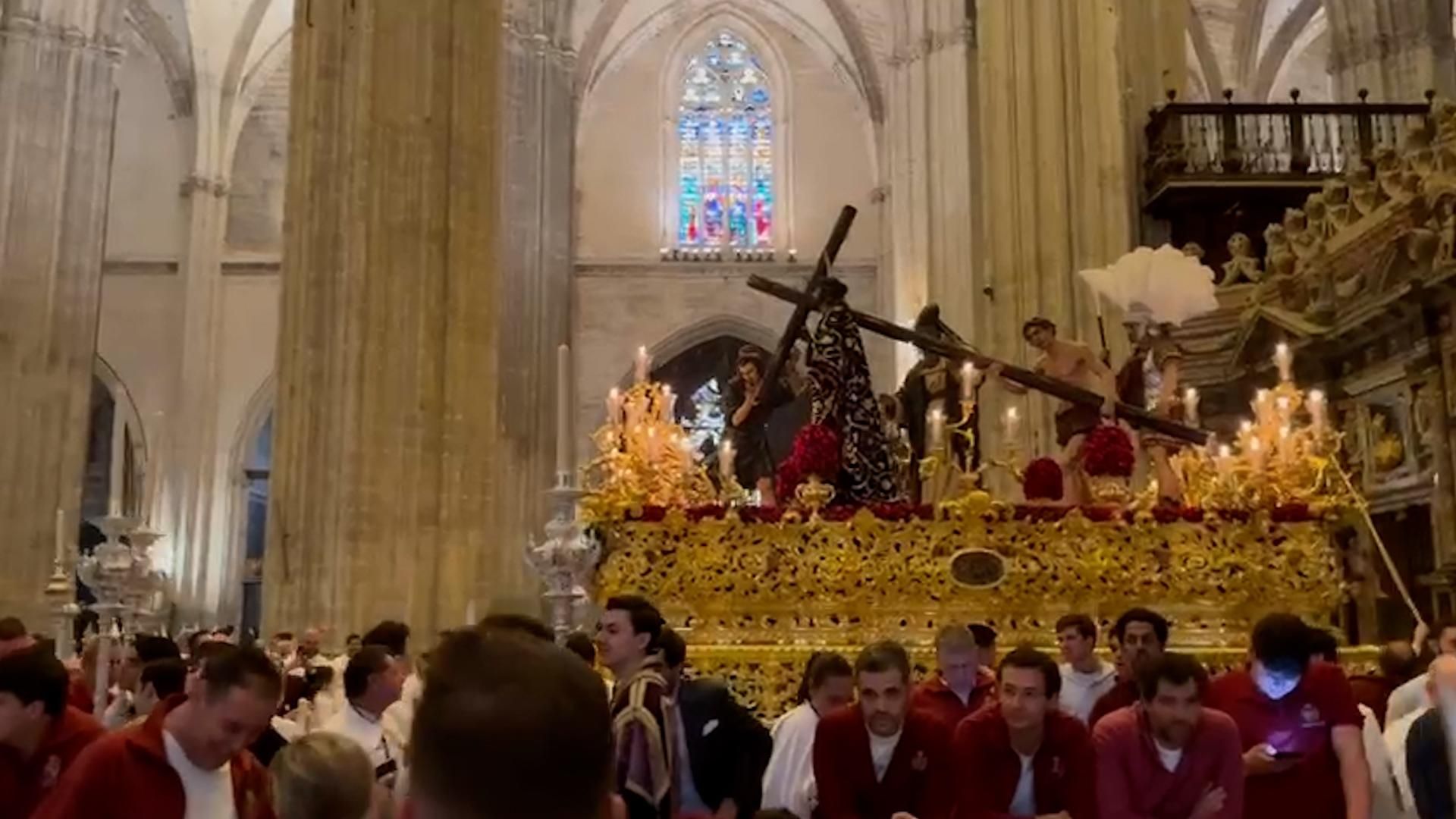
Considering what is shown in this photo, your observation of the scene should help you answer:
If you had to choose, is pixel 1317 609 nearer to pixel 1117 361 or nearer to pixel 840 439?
pixel 840 439

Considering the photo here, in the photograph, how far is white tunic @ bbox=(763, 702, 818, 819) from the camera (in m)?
5.10

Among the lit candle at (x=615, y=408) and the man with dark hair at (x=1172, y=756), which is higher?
the lit candle at (x=615, y=408)

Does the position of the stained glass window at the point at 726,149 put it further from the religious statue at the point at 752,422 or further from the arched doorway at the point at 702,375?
the religious statue at the point at 752,422

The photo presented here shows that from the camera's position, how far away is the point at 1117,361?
42.2ft

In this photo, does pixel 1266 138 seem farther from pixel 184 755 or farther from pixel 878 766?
pixel 184 755

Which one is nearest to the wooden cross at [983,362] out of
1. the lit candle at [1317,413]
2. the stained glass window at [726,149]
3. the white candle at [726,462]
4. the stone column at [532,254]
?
the lit candle at [1317,413]

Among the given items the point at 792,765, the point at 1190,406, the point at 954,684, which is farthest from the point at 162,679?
the point at 1190,406

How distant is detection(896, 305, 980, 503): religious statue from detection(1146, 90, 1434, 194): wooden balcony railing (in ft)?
16.3

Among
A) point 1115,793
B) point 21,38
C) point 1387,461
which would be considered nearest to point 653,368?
point 21,38

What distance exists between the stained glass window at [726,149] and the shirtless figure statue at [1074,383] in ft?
79.0

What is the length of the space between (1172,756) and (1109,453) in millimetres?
4566

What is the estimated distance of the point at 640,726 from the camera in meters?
3.87

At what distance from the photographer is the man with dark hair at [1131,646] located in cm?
496

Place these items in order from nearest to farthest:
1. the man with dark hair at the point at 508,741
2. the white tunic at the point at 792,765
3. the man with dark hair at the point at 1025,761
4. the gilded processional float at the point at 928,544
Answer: the man with dark hair at the point at 508,741, the man with dark hair at the point at 1025,761, the white tunic at the point at 792,765, the gilded processional float at the point at 928,544
